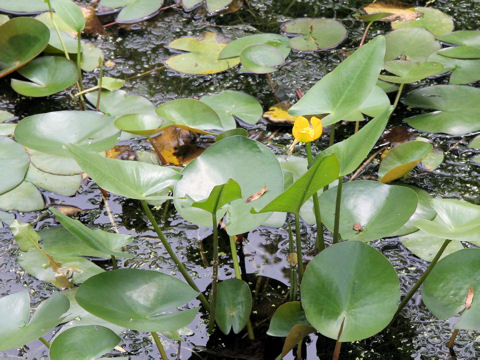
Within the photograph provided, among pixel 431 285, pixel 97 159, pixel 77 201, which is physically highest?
pixel 97 159

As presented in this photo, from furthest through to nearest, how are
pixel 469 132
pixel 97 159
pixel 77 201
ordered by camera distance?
1. pixel 469 132
2. pixel 77 201
3. pixel 97 159

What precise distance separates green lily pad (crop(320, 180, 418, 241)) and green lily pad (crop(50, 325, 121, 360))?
0.40 m

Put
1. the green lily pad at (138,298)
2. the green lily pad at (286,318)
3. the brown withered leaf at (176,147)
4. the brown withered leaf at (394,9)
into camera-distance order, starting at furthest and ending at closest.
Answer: the brown withered leaf at (394,9)
the brown withered leaf at (176,147)
the green lily pad at (286,318)
the green lily pad at (138,298)

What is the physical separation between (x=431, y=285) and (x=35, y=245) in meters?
0.66

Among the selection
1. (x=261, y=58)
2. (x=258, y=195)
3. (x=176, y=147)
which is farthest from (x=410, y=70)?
(x=258, y=195)

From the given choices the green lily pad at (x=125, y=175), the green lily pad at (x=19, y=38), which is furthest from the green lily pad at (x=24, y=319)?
the green lily pad at (x=19, y=38)

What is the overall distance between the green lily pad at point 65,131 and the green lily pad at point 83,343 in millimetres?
384

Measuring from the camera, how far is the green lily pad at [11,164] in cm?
115

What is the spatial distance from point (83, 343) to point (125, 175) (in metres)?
0.26

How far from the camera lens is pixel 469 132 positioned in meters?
1.42

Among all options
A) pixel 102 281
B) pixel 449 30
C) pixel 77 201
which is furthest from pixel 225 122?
pixel 449 30

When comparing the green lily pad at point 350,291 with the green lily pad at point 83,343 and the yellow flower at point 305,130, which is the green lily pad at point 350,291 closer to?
the yellow flower at point 305,130

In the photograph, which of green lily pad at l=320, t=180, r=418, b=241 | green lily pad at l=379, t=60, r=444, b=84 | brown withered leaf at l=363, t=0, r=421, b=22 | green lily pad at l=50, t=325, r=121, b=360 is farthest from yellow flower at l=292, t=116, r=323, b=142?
brown withered leaf at l=363, t=0, r=421, b=22

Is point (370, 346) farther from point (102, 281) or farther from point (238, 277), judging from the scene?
point (102, 281)
